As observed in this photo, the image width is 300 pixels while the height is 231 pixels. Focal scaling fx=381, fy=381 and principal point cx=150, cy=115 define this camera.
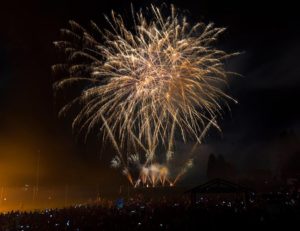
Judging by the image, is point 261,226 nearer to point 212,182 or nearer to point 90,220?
point 212,182

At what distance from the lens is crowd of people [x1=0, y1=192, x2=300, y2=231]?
42.8 feet

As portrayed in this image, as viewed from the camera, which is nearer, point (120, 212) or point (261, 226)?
point (261, 226)

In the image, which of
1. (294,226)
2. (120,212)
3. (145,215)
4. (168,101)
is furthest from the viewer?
(168,101)

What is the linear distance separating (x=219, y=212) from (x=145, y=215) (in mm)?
3439

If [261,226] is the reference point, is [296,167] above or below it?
above

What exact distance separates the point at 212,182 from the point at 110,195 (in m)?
31.9

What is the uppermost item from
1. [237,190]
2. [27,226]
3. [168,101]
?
[168,101]

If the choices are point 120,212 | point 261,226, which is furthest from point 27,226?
point 261,226

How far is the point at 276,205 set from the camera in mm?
13625

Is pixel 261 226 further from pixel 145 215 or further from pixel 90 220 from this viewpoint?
pixel 90 220

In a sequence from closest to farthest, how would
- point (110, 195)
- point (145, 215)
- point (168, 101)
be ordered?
1. point (145, 215)
2. point (168, 101)
3. point (110, 195)

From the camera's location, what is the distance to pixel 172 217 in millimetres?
15781

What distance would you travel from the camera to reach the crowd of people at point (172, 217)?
13.1 metres

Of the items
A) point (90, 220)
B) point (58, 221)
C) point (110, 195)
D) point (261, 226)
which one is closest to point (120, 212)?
point (90, 220)
